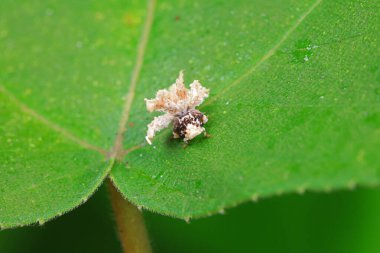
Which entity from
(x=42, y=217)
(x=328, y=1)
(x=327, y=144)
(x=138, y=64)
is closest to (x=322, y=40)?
(x=328, y=1)

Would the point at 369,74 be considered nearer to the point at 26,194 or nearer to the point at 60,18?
the point at 26,194

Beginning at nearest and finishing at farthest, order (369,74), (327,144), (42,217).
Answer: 1. (327,144)
2. (369,74)
3. (42,217)

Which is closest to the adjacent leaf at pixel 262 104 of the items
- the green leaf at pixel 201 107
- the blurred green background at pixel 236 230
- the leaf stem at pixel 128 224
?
the green leaf at pixel 201 107

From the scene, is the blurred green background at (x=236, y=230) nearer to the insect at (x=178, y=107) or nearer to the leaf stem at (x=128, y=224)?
the leaf stem at (x=128, y=224)

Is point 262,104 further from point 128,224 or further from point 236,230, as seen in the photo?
point 236,230

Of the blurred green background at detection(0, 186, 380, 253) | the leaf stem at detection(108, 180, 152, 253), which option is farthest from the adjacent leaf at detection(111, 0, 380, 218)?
the blurred green background at detection(0, 186, 380, 253)

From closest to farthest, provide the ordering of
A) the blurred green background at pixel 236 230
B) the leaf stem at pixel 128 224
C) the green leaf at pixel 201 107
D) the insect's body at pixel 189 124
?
1. the green leaf at pixel 201 107
2. the insect's body at pixel 189 124
3. the leaf stem at pixel 128 224
4. the blurred green background at pixel 236 230
